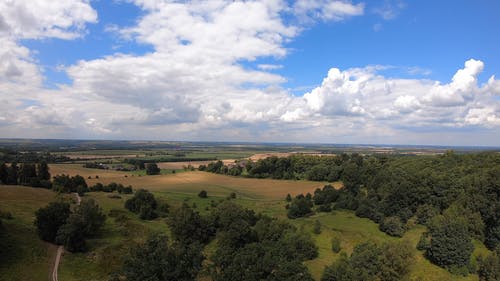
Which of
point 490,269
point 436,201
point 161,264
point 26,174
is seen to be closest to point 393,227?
point 436,201

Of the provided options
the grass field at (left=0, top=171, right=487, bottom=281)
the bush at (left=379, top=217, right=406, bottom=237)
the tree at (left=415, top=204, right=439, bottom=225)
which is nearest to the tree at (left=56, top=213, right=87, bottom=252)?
the grass field at (left=0, top=171, right=487, bottom=281)

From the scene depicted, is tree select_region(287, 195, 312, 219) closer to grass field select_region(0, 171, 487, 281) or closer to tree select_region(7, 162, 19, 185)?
grass field select_region(0, 171, 487, 281)

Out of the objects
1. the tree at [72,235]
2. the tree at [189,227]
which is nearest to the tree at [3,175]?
the tree at [72,235]

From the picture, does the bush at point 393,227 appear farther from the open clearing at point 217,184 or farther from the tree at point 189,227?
the tree at point 189,227

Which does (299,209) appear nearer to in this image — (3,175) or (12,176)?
(12,176)

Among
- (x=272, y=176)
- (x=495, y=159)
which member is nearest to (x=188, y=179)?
(x=272, y=176)

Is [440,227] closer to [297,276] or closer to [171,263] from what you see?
[297,276]
